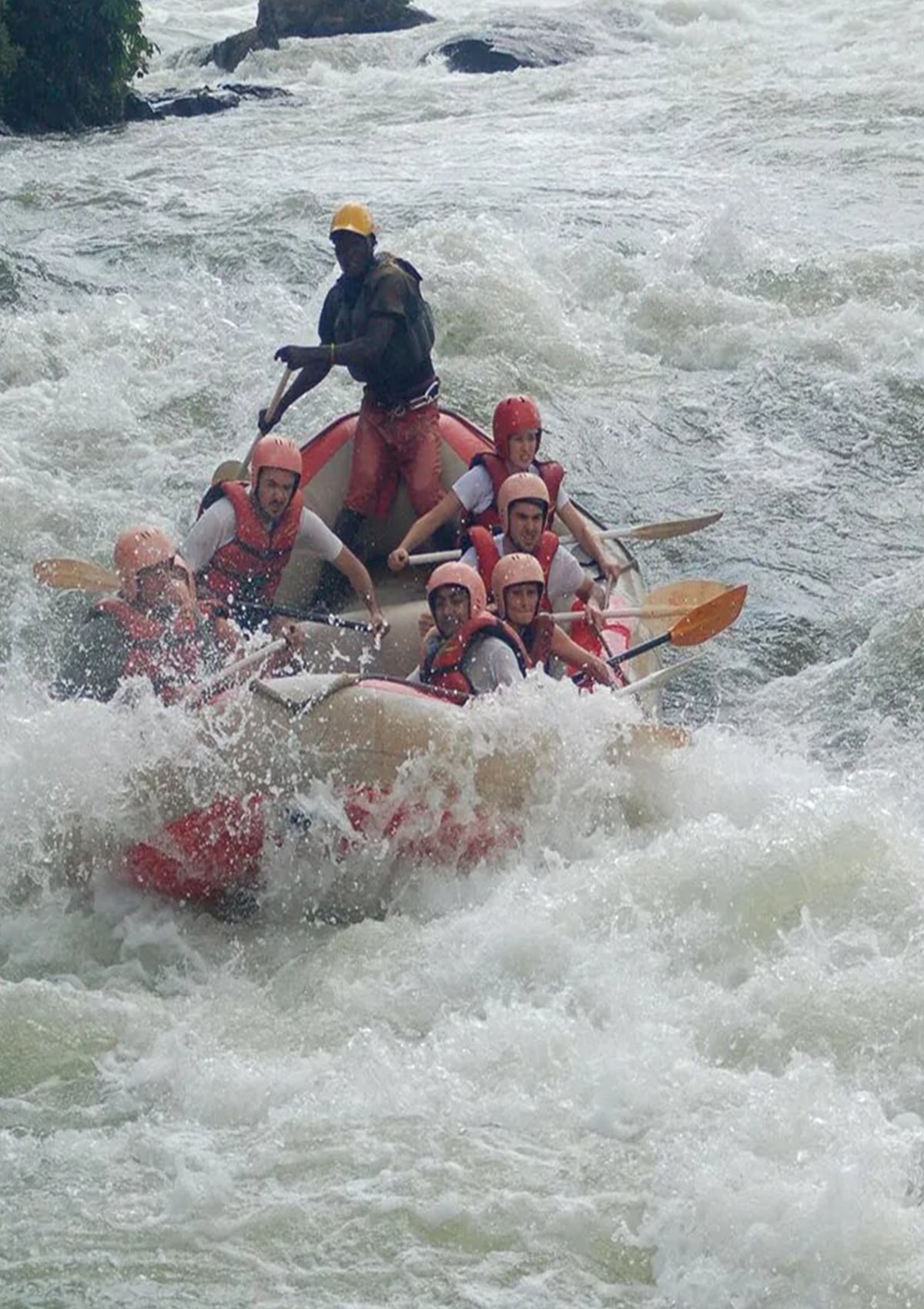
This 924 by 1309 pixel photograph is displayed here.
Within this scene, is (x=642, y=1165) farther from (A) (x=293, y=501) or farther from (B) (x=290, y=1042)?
(A) (x=293, y=501)

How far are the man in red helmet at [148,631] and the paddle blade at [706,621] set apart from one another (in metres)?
1.85

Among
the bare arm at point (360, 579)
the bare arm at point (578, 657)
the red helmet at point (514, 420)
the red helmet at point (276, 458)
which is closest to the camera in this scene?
the bare arm at point (578, 657)

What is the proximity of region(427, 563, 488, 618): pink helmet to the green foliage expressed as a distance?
1514 cm

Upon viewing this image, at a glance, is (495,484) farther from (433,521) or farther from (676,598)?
(676,598)

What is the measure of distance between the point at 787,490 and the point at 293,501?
4237 mm

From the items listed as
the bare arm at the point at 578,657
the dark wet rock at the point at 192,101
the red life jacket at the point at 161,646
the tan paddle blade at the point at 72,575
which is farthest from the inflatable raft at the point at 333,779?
the dark wet rock at the point at 192,101

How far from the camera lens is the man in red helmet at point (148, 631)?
6.61m

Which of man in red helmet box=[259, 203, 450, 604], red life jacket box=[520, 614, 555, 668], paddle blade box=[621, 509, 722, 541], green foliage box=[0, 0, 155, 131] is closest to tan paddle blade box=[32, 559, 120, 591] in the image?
man in red helmet box=[259, 203, 450, 604]

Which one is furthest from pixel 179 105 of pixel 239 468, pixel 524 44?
pixel 239 468

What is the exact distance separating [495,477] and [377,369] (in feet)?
2.31

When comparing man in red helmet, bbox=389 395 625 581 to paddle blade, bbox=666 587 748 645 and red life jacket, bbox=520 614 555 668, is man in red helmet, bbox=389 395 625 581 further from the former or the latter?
red life jacket, bbox=520 614 555 668

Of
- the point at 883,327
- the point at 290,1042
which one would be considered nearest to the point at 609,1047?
the point at 290,1042

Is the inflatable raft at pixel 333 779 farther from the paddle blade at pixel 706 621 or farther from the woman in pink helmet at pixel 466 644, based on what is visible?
the paddle blade at pixel 706 621

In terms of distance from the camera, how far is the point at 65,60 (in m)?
20.7
